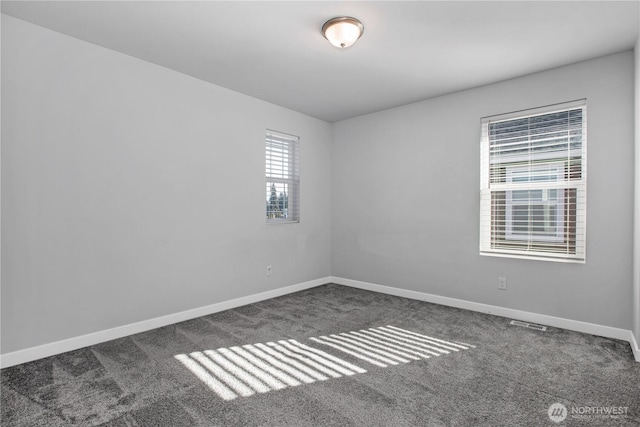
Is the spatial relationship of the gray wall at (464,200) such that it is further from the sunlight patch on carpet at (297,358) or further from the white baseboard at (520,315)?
the sunlight patch on carpet at (297,358)

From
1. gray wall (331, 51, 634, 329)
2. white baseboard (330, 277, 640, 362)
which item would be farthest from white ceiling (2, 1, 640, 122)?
white baseboard (330, 277, 640, 362)

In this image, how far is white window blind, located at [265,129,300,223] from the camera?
4.22 meters

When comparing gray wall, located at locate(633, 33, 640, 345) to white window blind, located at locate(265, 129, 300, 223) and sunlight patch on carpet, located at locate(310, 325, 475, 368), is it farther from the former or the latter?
white window blind, located at locate(265, 129, 300, 223)

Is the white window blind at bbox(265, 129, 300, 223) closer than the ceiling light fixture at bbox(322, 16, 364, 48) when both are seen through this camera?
No

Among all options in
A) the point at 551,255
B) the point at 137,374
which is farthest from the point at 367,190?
the point at 137,374

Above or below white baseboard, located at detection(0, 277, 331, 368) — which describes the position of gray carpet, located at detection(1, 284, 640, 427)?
below

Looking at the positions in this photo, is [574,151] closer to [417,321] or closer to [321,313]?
[417,321]

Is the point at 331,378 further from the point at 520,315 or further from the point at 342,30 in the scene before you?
the point at 342,30

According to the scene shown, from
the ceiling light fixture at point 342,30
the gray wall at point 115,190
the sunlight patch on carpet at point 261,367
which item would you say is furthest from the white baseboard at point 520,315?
the ceiling light fixture at point 342,30

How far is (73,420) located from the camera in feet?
5.68

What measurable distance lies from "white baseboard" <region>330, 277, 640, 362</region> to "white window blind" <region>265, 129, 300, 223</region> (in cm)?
151

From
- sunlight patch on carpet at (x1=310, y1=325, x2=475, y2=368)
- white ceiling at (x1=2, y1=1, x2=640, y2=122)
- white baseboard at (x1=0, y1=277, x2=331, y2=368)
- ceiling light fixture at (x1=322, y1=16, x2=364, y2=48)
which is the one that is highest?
white ceiling at (x1=2, y1=1, x2=640, y2=122)

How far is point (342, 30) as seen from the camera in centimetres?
237

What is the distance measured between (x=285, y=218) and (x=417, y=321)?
2.14 metres
